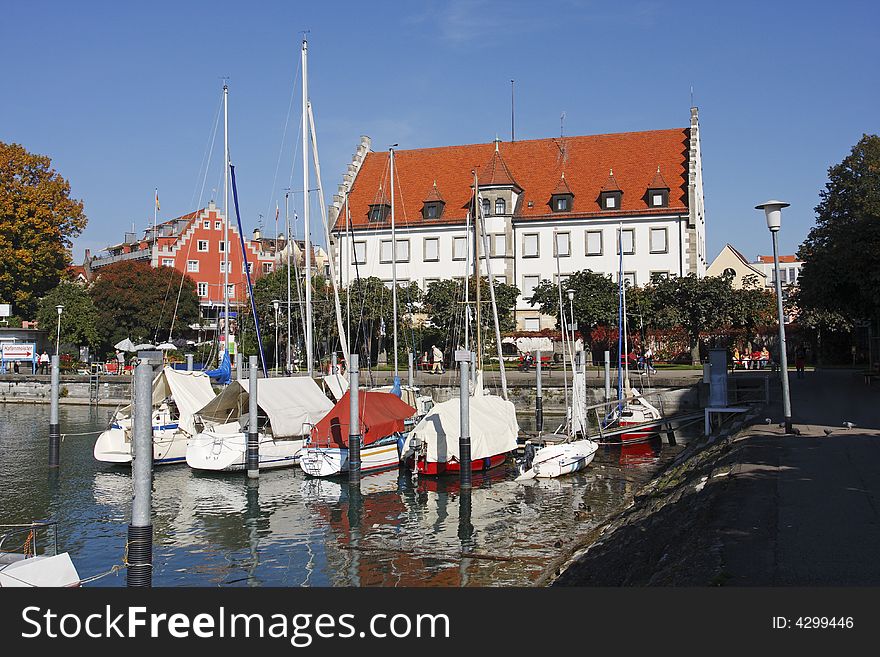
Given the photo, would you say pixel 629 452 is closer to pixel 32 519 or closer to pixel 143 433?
pixel 32 519

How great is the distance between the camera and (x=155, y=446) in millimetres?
35719

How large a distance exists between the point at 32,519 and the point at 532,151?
66.1m

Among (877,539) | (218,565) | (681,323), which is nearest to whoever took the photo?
(877,539)

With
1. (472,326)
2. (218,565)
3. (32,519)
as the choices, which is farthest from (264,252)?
(218,565)

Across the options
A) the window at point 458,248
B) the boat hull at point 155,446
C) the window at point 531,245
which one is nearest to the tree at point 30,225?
the window at point 458,248

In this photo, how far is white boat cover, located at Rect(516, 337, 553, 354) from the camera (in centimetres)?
6919

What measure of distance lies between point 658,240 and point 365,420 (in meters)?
47.6

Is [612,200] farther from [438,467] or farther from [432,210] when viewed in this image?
[438,467]

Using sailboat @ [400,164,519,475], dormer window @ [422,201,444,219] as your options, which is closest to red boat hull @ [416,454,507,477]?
sailboat @ [400,164,519,475]

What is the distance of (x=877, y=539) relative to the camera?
39.0ft

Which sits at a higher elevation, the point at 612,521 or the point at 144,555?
the point at 144,555

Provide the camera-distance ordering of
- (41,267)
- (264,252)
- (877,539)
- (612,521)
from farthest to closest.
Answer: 1. (264,252)
2. (41,267)
3. (612,521)
4. (877,539)

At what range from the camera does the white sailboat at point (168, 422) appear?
35.6 meters

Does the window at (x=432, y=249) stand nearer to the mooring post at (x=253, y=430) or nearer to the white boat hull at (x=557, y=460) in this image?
the white boat hull at (x=557, y=460)
